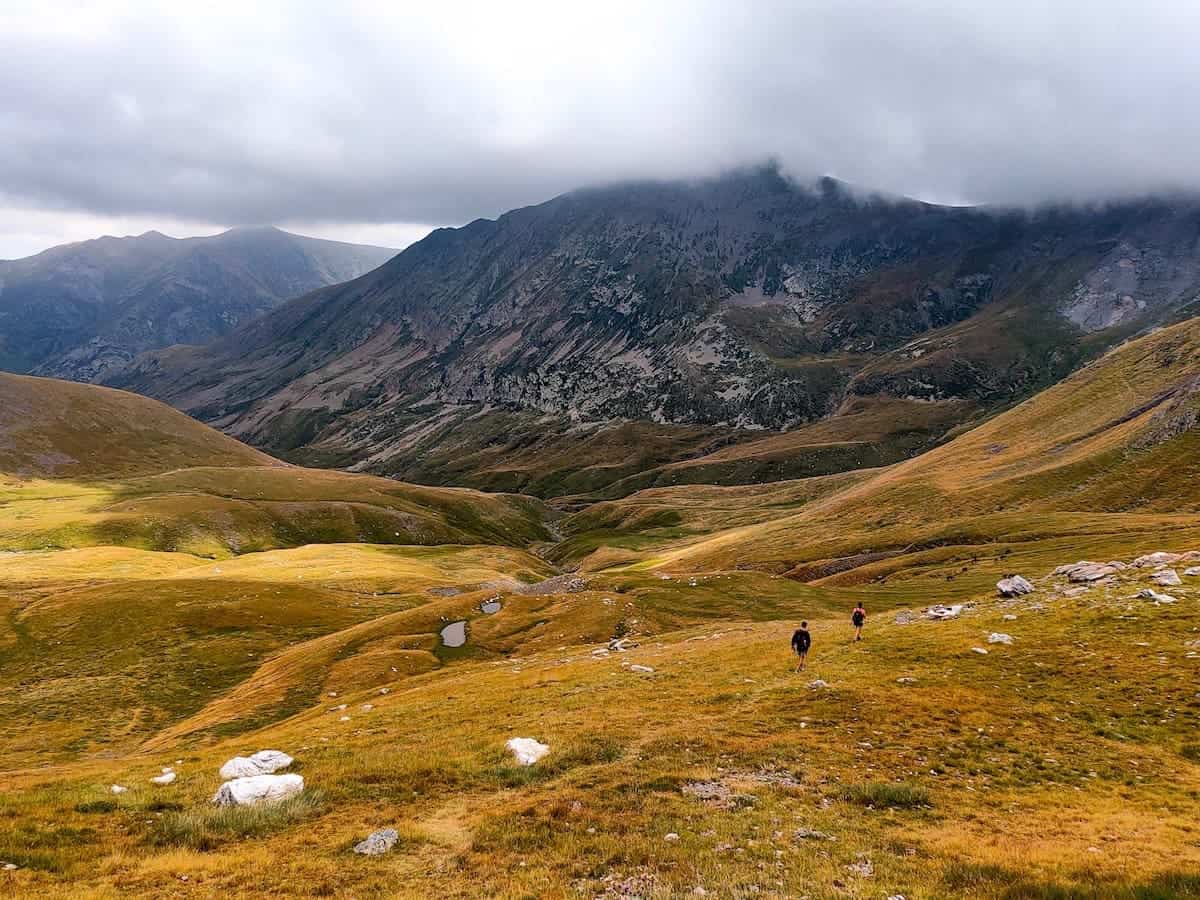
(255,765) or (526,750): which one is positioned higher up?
(255,765)

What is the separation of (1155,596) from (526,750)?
42.5 metres

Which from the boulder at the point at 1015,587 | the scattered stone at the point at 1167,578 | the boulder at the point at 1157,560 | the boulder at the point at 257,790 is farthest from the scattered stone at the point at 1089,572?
the boulder at the point at 257,790

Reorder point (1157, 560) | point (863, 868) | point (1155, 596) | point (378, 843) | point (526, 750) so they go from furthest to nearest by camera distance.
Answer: point (1157, 560), point (1155, 596), point (526, 750), point (378, 843), point (863, 868)

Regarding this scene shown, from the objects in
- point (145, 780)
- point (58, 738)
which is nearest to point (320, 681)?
point (58, 738)

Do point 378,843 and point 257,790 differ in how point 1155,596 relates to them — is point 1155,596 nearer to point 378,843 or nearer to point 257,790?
point 378,843

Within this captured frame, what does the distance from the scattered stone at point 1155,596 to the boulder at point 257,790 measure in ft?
164

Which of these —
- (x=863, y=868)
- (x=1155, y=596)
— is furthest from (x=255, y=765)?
(x=1155, y=596)

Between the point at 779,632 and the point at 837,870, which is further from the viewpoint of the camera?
the point at 779,632

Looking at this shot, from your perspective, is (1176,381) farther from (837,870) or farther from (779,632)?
(837,870)

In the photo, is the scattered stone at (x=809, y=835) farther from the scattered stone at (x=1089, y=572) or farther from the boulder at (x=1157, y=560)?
the boulder at (x=1157, y=560)

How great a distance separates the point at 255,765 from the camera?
82.6 feet

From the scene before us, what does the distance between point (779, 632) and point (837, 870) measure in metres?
42.9

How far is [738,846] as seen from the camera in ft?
57.5

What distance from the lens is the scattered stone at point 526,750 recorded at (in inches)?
→ 984
